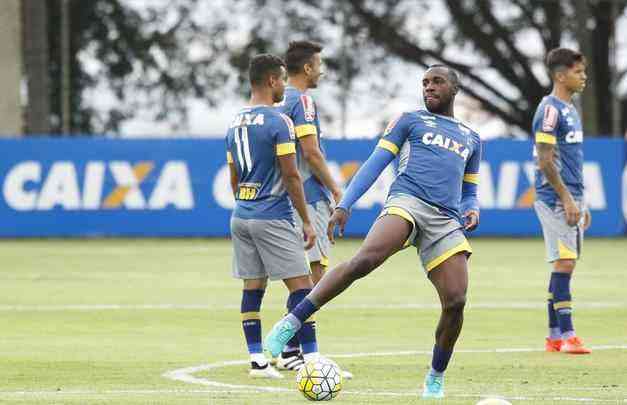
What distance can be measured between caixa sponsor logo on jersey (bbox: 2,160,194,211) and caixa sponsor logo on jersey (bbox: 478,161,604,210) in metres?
5.49

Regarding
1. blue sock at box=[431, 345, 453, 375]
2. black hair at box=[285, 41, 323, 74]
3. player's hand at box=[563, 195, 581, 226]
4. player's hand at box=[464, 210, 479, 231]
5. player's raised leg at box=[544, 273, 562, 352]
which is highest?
black hair at box=[285, 41, 323, 74]

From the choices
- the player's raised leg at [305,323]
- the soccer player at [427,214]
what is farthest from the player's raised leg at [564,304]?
the soccer player at [427,214]

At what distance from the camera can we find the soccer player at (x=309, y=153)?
11.8 m

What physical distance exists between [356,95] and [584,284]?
712 inches

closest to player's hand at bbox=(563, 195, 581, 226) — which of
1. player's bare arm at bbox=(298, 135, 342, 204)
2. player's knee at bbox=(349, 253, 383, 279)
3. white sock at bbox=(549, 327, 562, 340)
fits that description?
white sock at bbox=(549, 327, 562, 340)

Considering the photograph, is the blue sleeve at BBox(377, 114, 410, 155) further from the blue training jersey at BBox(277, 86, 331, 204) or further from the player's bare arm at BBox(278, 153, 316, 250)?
the blue training jersey at BBox(277, 86, 331, 204)

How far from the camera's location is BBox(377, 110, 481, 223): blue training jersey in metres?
10.0

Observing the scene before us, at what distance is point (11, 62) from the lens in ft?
116

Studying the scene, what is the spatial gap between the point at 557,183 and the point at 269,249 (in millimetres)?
2767

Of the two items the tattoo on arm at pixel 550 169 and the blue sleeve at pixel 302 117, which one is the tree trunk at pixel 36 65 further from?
the blue sleeve at pixel 302 117

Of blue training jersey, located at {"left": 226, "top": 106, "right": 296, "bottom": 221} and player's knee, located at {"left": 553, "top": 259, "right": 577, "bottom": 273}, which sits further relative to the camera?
player's knee, located at {"left": 553, "top": 259, "right": 577, "bottom": 273}

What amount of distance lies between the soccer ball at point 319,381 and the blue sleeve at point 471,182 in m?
1.50

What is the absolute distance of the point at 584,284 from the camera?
19844mm

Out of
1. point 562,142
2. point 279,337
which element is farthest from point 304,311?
point 562,142
